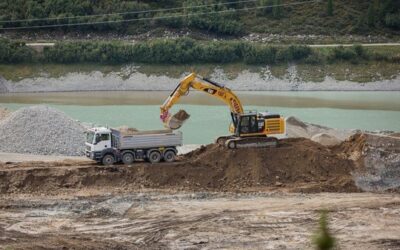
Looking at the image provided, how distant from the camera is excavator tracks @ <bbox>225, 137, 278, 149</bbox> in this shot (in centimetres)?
3344

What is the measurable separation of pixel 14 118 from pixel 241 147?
1175 cm

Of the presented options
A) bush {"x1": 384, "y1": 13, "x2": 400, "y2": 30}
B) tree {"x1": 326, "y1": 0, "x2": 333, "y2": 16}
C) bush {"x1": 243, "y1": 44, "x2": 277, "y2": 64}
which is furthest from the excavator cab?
tree {"x1": 326, "y1": 0, "x2": 333, "y2": 16}

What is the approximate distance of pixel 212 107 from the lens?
2312 inches

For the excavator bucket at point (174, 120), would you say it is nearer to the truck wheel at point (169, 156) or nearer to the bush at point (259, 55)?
the truck wheel at point (169, 156)

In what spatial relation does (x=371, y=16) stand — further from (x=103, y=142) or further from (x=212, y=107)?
(x=103, y=142)

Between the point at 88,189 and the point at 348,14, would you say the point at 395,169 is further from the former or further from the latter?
the point at 348,14

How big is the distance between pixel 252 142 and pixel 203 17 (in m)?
54.8

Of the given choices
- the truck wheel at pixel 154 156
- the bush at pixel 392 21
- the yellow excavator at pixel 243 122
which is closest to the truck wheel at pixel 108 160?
the truck wheel at pixel 154 156

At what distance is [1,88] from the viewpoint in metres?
73.2

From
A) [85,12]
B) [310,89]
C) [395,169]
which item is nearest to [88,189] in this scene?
[395,169]

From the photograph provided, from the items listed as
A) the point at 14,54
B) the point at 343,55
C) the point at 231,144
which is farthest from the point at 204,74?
the point at 231,144

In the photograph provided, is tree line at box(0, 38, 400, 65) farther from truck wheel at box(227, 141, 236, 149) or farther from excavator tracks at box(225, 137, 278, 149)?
truck wheel at box(227, 141, 236, 149)

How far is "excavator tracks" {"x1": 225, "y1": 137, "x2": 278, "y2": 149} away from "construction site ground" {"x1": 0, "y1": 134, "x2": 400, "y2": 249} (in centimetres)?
34

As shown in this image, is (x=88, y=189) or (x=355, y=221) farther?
(x=88, y=189)
